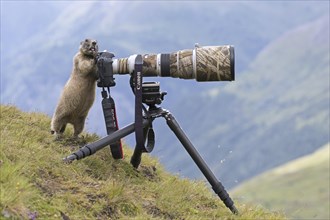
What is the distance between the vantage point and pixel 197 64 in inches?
286

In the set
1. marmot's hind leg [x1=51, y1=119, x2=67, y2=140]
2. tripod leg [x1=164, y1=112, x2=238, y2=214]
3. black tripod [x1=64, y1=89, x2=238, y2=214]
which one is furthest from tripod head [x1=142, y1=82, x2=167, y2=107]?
marmot's hind leg [x1=51, y1=119, x2=67, y2=140]

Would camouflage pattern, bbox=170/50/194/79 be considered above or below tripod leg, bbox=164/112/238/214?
above

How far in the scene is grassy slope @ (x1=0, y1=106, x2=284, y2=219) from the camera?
593 centimetres

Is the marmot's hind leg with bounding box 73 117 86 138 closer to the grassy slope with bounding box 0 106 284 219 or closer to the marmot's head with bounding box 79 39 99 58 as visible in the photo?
the grassy slope with bounding box 0 106 284 219

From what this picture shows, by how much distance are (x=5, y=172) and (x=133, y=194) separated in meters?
1.94

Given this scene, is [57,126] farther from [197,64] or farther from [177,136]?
[197,64]

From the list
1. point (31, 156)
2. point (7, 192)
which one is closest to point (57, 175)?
point (31, 156)

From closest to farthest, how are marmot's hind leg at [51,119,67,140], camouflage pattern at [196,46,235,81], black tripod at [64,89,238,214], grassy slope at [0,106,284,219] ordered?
grassy slope at [0,106,284,219], camouflage pattern at [196,46,235,81], black tripod at [64,89,238,214], marmot's hind leg at [51,119,67,140]

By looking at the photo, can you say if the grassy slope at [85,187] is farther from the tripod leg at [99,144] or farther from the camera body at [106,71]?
the camera body at [106,71]

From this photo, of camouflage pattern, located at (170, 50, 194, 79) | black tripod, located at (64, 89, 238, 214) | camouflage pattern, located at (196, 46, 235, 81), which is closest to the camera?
camouflage pattern, located at (196, 46, 235, 81)

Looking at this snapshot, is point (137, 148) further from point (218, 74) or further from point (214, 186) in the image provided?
point (218, 74)

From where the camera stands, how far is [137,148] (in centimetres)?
813

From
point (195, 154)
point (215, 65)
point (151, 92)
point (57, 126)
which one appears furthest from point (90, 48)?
point (195, 154)

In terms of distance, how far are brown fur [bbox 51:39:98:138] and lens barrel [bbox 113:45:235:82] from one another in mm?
1230
